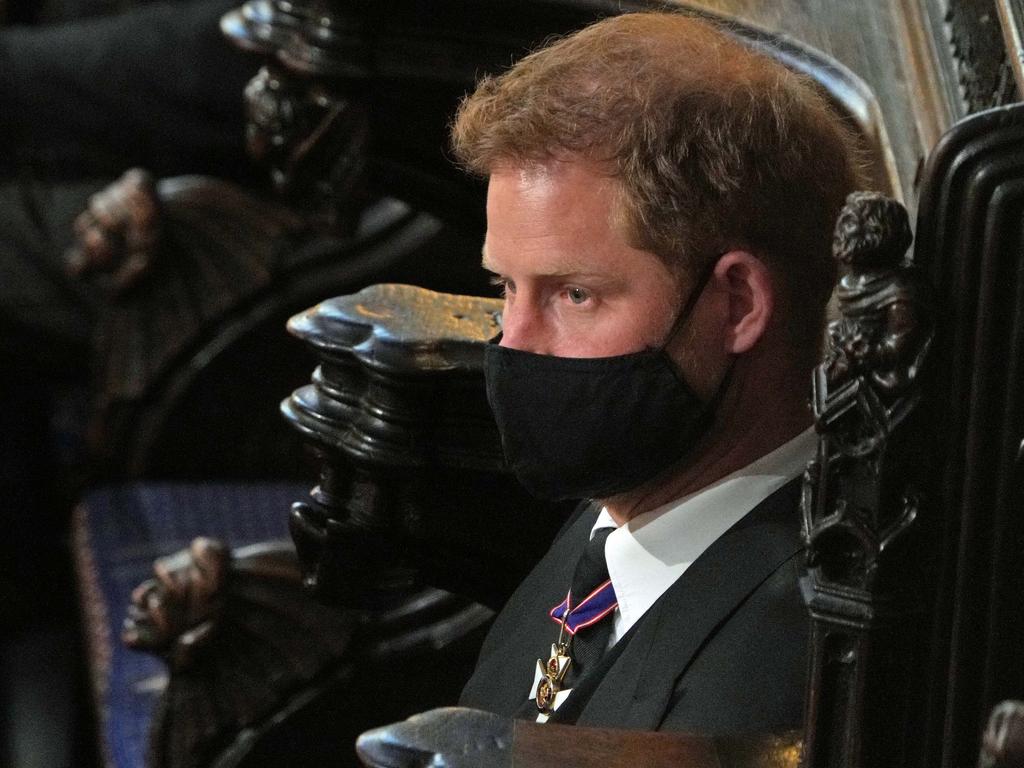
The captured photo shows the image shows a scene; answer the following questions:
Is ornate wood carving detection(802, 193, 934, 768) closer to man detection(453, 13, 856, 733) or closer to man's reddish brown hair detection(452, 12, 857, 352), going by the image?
man detection(453, 13, 856, 733)

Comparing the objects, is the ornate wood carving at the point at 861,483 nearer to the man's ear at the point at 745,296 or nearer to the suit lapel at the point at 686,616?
the suit lapel at the point at 686,616

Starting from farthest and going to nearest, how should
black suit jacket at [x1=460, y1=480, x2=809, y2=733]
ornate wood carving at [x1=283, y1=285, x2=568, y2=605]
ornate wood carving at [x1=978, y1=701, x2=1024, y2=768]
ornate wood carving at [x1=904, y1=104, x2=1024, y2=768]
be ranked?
ornate wood carving at [x1=283, y1=285, x2=568, y2=605] → black suit jacket at [x1=460, y1=480, x2=809, y2=733] → ornate wood carving at [x1=904, y1=104, x2=1024, y2=768] → ornate wood carving at [x1=978, y1=701, x2=1024, y2=768]

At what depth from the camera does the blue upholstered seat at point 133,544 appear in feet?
11.0

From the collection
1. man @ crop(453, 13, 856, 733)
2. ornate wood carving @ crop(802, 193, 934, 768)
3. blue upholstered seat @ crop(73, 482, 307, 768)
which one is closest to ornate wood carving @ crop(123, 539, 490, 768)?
blue upholstered seat @ crop(73, 482, 307, 768)

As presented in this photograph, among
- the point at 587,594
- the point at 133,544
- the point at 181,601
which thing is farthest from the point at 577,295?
the point at 133,544

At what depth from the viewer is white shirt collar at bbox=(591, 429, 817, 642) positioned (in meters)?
1.66

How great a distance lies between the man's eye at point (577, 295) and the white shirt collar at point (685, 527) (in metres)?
0.21

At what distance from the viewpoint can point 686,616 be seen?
1561 mm

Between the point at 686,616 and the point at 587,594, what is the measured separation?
0.21 meters

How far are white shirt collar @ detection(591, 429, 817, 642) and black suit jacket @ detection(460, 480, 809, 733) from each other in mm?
25

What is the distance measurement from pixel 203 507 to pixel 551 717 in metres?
2.89

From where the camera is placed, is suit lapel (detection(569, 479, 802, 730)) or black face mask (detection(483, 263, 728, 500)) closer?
suit lapel (detection(569, 479, 802, 730))

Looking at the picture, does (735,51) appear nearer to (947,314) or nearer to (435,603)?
(947,314)

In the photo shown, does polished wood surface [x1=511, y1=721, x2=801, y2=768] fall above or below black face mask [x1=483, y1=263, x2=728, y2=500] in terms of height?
below
